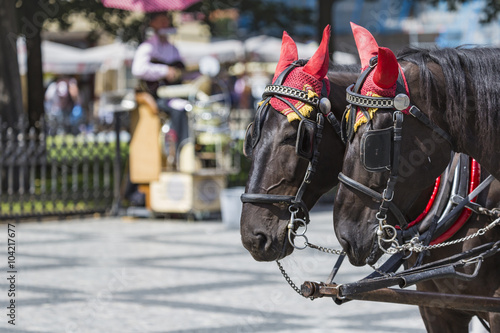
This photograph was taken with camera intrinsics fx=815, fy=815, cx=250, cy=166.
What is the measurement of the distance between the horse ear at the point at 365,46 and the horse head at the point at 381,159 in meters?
0.22

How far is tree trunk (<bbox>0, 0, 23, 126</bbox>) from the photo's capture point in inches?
471

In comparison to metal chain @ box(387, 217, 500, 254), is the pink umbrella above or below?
above

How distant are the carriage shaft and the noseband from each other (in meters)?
0.36

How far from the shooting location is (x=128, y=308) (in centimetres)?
596

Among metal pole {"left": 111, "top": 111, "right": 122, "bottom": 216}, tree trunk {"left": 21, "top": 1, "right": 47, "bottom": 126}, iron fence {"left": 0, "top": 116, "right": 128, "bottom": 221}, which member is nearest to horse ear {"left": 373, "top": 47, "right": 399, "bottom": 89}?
iron fence {"left": 0, "top": 116, "right": 128, "bottom": 221}

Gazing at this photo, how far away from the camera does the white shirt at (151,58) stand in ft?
33.5

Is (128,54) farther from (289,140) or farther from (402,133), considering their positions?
(402,133)

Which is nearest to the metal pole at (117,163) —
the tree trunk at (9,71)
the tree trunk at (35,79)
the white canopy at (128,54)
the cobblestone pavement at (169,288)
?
the tree trunk at (9,71)

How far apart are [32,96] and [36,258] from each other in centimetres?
862

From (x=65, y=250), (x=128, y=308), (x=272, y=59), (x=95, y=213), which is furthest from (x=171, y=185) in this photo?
(x=272, y=59)

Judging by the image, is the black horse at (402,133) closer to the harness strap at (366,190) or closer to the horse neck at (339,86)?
the harness strap at (366,190)

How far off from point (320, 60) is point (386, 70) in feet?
2.27

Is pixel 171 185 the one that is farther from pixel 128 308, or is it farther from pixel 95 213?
pixel 128 308

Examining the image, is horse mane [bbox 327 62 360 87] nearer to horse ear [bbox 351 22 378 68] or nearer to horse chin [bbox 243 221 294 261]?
horse ear [bbox 351 22 378 68]
